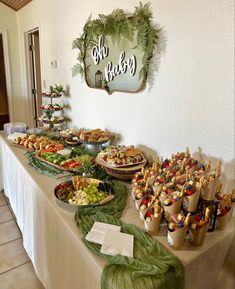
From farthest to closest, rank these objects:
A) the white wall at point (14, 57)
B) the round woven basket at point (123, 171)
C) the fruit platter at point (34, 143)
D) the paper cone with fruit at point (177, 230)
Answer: the white wall at point (14, 57), the fruit platter at point (34, 143), the round woven basket at point (123, 171), the paper cone with fruit at point (177, 230)

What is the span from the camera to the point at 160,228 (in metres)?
1.05

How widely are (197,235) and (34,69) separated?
3.91 meters

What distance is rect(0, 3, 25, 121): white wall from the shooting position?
3861 mm

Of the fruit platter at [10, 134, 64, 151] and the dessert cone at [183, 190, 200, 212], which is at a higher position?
the fruit platter at [10, 134, 64, 151]

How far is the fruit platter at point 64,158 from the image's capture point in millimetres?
1624

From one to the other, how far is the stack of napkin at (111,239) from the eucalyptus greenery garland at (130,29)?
100 centimetres

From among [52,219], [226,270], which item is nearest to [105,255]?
[52,219]

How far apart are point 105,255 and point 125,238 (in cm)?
11

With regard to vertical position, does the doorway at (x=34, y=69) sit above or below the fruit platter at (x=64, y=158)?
above

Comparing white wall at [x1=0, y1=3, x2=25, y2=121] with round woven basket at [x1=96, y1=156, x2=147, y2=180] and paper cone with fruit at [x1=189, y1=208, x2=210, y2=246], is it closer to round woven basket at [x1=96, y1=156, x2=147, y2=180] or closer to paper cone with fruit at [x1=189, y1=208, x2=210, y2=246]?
round woven basket at [x1=96, y1=156, x2=147, y2=180]

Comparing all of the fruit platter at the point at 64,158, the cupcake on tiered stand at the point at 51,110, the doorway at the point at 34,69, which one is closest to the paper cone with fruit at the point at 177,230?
the fruit platter at the point at 64,158

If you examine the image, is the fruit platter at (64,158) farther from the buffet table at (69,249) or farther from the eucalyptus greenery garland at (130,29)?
the eucalyptus greenery garland at (130,29)

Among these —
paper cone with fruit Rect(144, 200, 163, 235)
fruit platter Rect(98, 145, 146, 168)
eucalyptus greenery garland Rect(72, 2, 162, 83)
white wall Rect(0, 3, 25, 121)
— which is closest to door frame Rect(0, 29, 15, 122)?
white wall Rect(0, 3, 25, 121)

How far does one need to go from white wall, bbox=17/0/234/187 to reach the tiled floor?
120cm
